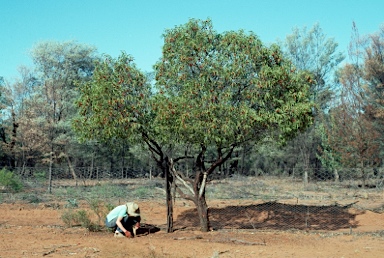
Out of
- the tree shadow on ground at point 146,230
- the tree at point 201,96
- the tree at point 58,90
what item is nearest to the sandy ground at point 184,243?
the tree shadow on ground at point 146,230

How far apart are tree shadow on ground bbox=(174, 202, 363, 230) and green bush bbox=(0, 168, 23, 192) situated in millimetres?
9930

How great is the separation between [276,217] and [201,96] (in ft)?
23.9

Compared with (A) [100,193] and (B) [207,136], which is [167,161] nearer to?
(B) [207,136]

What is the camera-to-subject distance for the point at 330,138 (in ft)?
90.7

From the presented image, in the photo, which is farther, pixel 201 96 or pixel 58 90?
pixel 58 90

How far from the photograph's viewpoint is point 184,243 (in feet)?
33.2

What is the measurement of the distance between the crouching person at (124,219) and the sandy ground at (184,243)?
26 cm

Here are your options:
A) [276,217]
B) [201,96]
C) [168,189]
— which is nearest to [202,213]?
[168,189]

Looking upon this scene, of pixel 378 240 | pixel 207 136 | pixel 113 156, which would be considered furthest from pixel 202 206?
pixel 113 156

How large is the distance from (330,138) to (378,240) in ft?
55.9

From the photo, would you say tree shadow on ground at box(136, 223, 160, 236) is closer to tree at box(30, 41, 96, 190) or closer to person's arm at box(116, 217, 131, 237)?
person's arm at box(116, 217, 131, 237)

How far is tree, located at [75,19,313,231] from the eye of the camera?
10.9m

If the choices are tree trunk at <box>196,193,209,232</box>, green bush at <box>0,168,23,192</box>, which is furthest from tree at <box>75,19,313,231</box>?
green bush at <box>0,168,23,192</box>

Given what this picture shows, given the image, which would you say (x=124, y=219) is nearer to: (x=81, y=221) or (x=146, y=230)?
(x=146, y=230)
